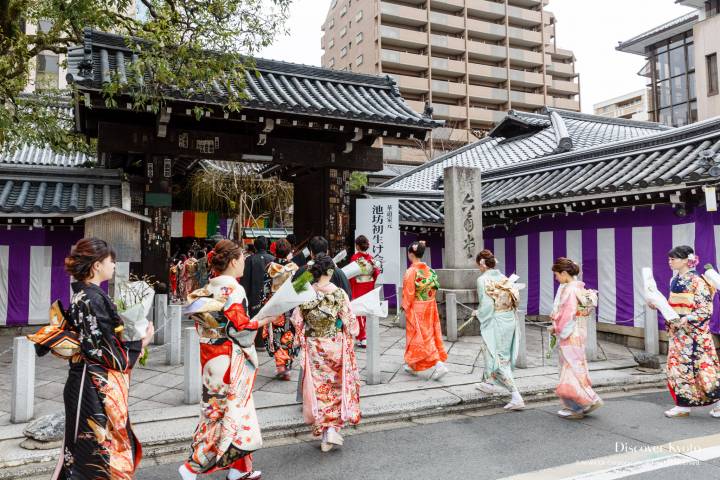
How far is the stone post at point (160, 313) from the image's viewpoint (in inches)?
345

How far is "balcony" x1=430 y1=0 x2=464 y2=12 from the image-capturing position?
45.8 m

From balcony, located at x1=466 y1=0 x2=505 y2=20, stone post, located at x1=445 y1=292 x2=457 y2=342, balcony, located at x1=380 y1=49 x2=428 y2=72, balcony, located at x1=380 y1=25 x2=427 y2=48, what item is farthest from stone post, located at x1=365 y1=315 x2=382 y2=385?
balcony, located at x1=466 y1=0 x2=505 y2=20

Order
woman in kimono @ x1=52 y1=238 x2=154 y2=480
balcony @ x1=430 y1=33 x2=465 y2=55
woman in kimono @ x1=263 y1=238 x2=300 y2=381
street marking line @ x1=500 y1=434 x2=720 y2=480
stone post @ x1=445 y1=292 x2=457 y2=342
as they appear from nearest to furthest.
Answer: woman in kimono @ x1=52 y1=238 x2=154 y2=480 → street marking line @ x1=500 y1=434 x2=720 y2=480 → woman in kimono @ x1=263 y1=238 x2=300 y2=381 → stone post @ x1=445 y1=292 x2=457 y2=342 → balcony @ x1=430 y1=33 x2=465 y2=55

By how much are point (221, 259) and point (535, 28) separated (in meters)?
54.5

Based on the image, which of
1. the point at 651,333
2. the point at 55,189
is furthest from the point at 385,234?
the point at 55,189

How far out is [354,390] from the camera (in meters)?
4.78

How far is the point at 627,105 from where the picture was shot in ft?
224

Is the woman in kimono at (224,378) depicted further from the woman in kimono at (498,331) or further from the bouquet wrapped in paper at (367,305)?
the woman in kimono at (498,331)

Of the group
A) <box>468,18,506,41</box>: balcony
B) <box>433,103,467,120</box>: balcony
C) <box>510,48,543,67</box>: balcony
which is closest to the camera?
<box>433,103,467,120</box>: balcony

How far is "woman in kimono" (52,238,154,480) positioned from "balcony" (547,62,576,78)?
5638 centimetres

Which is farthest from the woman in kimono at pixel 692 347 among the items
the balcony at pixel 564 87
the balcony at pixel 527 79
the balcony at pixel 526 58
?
the balcony at pixel 564 87

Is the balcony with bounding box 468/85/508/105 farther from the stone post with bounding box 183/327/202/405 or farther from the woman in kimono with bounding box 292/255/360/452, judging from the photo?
the woman in kimono with bounding box 292/255/360/452

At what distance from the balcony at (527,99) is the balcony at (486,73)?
2042 mm

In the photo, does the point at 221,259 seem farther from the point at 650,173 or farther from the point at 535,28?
the point at 535,28
